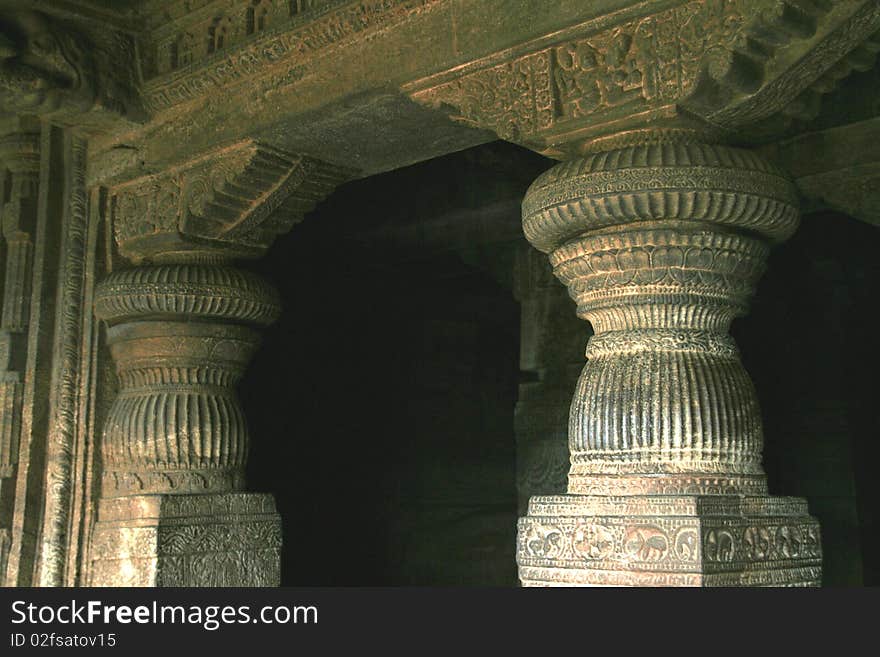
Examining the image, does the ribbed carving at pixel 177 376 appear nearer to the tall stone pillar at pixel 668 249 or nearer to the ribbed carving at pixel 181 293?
the ribbed carving at pixel 181 293

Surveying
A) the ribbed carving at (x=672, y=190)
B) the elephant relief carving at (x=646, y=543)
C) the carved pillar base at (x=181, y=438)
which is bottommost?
the elephant relief carving at (x=646, y=543)

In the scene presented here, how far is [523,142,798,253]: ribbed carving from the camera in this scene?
268cm

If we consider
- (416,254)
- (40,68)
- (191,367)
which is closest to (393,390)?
(416,254)

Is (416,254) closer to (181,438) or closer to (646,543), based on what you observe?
(181,438)

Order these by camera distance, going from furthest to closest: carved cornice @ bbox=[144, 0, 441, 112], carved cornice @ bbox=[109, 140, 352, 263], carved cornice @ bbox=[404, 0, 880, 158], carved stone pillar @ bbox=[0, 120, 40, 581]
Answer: carved stone pillar @ bbox=[0, 120, 40, 581] < carved cornice @ bbox=[109, 140, 352, 263] < carved cornice @ bbox=[144, 0, 441, 112] < carved cornice @ bbox=[404, 0, 880, 158]

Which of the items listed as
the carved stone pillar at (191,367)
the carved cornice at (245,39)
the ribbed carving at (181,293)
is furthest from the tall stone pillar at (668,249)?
the ribbed carving at (181,293)

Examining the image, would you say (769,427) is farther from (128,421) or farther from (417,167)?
(128,421)

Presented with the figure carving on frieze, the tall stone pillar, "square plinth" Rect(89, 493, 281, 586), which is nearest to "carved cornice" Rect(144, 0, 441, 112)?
the figure carving on frieze

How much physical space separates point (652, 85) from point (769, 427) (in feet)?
12.2

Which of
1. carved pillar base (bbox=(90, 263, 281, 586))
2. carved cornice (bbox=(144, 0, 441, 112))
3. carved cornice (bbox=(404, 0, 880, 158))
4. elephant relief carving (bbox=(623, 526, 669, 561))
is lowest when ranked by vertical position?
elephant relief carving (bbox=(623, 526, 669, 561))

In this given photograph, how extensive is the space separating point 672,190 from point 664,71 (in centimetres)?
29

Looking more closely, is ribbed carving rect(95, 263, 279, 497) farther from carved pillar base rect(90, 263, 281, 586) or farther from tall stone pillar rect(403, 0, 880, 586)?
tall stone pillar rect(403, 0, 880, 586)

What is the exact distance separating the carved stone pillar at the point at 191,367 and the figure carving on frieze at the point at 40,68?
1.41 feet

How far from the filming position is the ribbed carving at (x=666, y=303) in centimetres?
263
